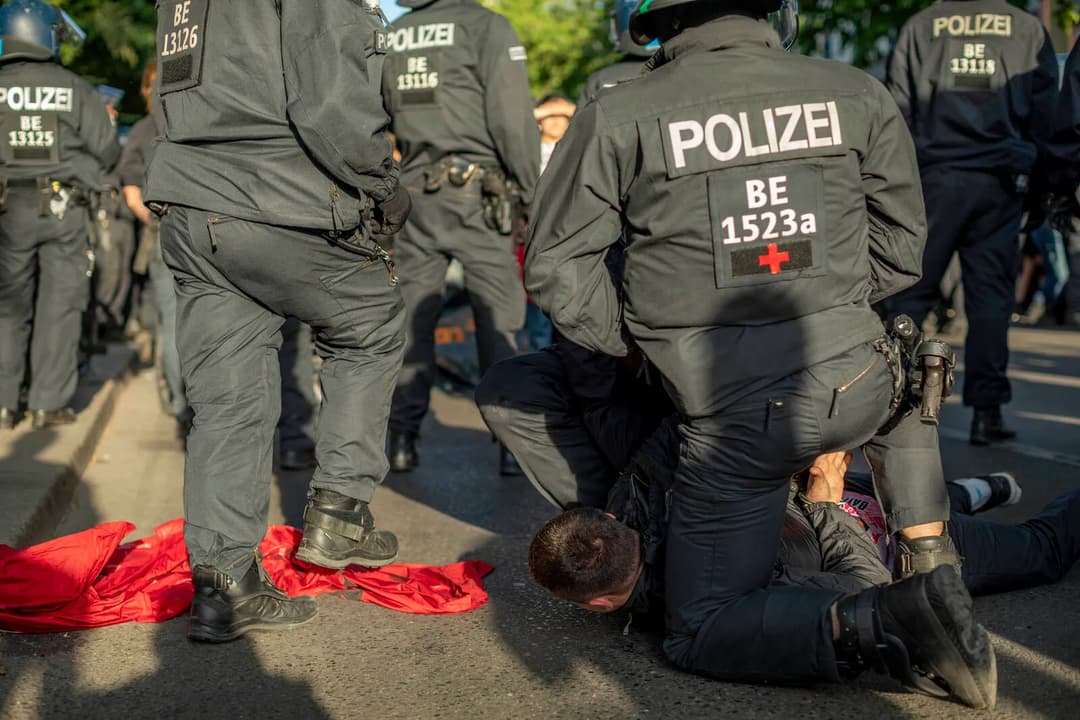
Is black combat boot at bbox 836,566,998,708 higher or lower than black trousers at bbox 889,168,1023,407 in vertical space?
lower

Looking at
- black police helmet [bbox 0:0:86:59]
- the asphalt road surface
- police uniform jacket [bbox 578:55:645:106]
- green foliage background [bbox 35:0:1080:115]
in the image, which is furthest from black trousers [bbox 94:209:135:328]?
the asphalt road surface

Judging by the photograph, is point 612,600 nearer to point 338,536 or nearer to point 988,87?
point 338,536

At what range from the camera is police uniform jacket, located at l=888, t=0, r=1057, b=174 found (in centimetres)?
618

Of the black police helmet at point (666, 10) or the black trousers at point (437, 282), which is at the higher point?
the black police helmet at point (666, 10)

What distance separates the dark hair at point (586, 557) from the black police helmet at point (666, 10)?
1319 millimetres

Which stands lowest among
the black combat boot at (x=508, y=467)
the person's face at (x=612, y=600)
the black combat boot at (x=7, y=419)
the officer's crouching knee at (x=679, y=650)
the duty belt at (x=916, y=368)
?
the black combat boot at (x=7, y=419)

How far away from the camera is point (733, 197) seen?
3205 millimetres

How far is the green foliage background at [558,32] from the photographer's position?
52.3 feet

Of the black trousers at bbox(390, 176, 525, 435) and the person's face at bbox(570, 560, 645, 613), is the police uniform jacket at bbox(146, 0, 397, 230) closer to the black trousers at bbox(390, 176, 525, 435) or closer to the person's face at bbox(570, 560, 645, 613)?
the person's face at bbox(570, 560, 645, 613)

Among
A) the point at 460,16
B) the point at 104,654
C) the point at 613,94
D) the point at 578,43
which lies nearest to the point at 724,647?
the point at 613,94

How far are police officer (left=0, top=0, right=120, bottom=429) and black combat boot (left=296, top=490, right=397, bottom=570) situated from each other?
3.47m

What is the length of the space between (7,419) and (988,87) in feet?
17.5

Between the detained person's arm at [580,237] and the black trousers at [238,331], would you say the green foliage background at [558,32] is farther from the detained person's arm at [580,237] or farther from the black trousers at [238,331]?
the detained person's arm at [580,237]

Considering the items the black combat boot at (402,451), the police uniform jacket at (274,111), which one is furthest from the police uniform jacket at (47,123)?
the police uniform jacket at (274,111)
